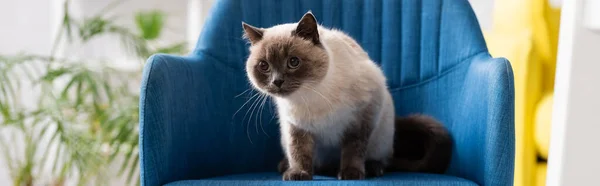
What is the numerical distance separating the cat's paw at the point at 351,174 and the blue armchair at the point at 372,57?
0.12ft

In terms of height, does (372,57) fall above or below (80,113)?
above

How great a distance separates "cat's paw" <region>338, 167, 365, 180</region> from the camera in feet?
4.70

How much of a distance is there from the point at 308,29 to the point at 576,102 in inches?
25.3

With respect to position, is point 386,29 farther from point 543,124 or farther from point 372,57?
point 543,124

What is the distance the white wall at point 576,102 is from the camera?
1354 mm

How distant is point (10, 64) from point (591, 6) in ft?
6.10

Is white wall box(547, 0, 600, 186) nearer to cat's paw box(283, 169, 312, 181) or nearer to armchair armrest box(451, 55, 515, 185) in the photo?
armchair armrest box(451, 55, 515, 185)

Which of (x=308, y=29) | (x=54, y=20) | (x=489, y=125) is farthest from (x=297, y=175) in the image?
(x=54, y=20)

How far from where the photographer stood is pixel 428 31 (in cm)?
183

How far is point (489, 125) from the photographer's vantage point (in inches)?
53.4

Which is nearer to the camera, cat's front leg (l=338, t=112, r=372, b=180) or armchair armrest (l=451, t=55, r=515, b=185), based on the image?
armchair armrest (l=451, t=55, r=515, b=185)

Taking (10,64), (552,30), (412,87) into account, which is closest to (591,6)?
(412,87)

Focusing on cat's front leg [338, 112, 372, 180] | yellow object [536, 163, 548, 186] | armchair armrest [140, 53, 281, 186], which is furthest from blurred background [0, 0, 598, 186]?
cat's front leg [338, 112, 372, 180]

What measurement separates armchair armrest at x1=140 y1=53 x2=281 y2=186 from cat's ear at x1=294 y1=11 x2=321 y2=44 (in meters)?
0.33
